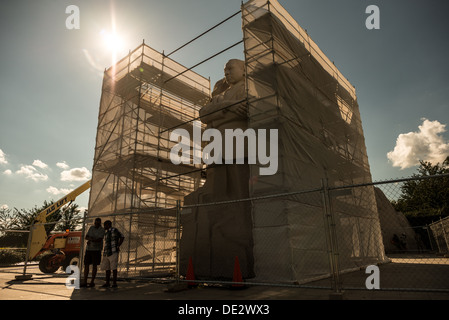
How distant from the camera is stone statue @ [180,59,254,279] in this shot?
7.43 metres

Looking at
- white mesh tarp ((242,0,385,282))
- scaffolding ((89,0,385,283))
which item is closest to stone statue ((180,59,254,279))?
scaffolding ((89,0,385,283))

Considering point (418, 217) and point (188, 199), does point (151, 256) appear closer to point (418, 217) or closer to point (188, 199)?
point (188, 199)

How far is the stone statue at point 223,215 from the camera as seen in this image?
743 cm

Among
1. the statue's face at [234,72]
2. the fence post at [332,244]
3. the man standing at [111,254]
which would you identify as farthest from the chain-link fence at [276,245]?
the statue's face at [234,72]

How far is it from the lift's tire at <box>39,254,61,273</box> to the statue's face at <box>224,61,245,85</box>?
33.6ft

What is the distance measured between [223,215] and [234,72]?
515 centimetres

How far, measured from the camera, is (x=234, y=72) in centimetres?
1016

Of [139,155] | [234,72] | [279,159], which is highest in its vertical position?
[234,72]

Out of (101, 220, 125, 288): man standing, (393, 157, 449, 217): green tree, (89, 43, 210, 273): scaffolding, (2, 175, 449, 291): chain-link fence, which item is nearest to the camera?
(2, 175, 449, 291): chain-link fence

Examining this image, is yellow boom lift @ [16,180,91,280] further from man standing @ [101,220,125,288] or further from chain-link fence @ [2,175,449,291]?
man standing @ [101,220,125,288]

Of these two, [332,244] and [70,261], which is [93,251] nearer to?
[332,244]

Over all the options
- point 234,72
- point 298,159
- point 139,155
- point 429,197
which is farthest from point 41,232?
point 429,197

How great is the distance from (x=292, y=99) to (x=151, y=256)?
804 centimetres
